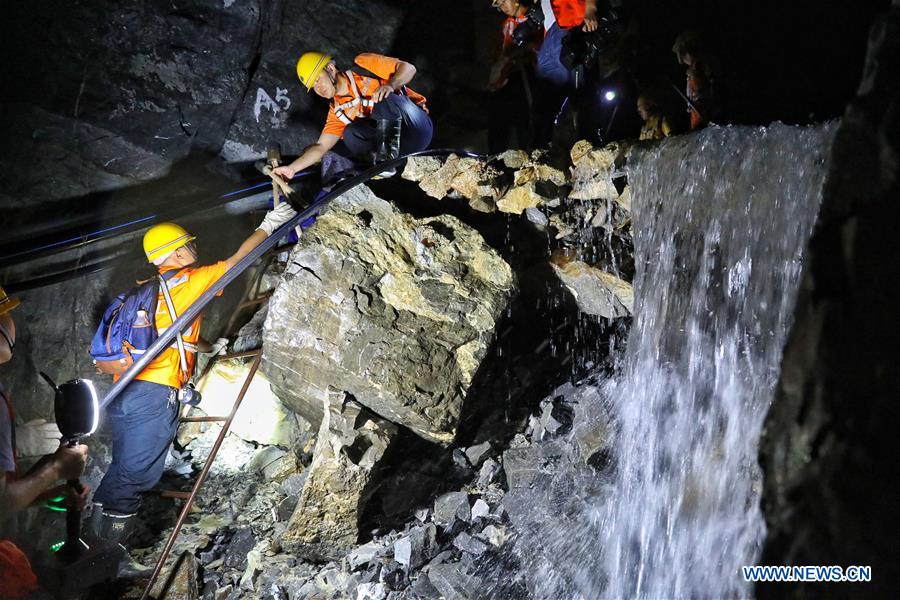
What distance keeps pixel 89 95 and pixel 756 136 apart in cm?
657

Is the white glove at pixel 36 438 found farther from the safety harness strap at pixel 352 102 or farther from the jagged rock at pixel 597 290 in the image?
the jagged rock at pixel 597 290

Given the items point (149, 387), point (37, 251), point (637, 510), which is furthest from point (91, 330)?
point (637, 510)

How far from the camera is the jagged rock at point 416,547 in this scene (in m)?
3.90

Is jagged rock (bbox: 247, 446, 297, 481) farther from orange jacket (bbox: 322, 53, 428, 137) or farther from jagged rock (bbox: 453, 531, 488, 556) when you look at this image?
orange jacket (bbox: 322, 53, 428, 137)

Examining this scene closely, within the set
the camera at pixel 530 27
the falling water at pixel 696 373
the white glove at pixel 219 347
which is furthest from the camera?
the camera at pixel 530 27

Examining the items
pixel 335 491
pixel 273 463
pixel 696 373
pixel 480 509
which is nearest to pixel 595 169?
pixel 696 373

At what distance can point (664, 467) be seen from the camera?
3.88m

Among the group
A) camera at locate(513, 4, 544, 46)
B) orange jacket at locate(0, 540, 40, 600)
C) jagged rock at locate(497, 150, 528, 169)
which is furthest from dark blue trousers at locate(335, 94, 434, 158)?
orange jacket at locate(0, 540, 40, 600)

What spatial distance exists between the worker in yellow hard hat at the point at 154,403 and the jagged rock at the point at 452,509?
251 centimetres

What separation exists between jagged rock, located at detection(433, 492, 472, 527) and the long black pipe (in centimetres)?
257

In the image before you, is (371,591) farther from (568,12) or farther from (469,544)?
(568,12)

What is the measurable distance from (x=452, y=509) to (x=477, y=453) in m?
0.64

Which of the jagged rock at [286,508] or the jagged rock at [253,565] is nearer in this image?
the jagged rock at [253,565]

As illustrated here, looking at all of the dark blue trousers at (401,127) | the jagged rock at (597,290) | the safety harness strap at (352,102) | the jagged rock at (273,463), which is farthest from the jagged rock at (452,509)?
the safety harness strap at (352,102)
